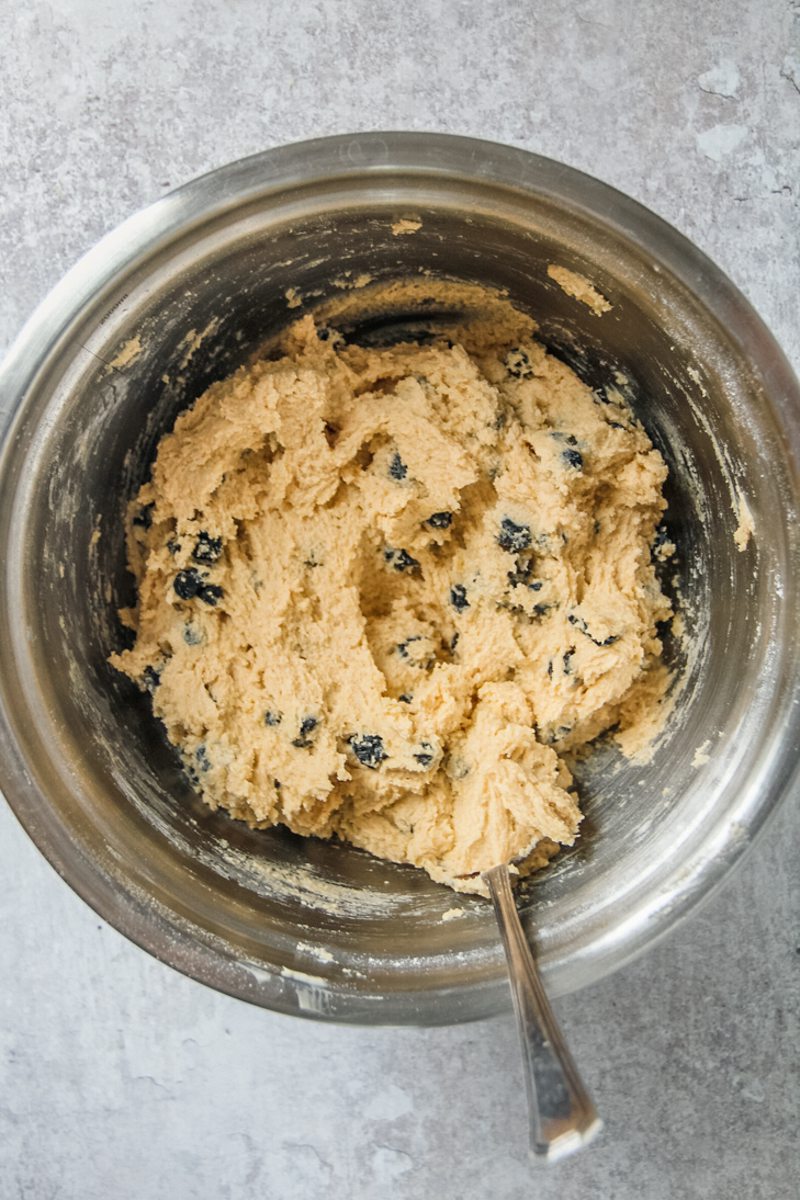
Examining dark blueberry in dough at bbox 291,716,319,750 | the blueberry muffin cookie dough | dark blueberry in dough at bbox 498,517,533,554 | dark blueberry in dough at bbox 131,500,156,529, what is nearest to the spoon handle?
the blueberry muffin cookie dough

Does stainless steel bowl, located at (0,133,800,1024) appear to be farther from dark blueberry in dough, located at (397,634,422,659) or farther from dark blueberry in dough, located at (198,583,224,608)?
dark blueberry in dough, located at (397,634,422,659)

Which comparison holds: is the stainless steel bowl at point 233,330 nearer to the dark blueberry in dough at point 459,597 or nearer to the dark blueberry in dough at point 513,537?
the dark blueberry in dough at point 513,537

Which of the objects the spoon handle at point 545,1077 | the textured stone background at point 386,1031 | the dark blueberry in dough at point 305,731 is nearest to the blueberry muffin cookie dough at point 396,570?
the dark blueberry in dough at point 305,731

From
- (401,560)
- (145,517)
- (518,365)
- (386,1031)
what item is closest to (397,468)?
(401,560)

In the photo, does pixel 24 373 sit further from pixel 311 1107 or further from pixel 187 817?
pixel 311 1107

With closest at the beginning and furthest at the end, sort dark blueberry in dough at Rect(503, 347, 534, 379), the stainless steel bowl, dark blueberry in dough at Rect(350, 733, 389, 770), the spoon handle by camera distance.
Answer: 1. the spoon handle
2. the stainless steel bowl
3. dark blueberry in dough at Rect(350, 733, 389, 770)
4. dark blueberry in dough at Rect(503, 347, 534, 379)

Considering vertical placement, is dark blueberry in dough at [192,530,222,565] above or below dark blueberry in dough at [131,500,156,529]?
below

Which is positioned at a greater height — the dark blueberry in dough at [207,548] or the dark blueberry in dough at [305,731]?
the dark blueberry in dough at [207,548]
